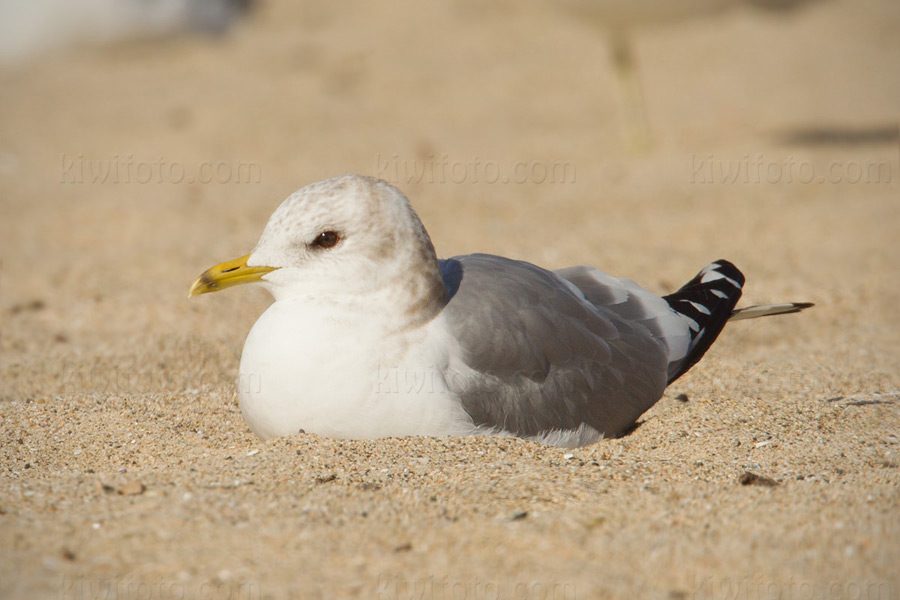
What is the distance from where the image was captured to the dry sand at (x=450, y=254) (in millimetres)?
2238

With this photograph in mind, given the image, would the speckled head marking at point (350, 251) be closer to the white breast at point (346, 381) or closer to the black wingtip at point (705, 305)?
the white breast at point (346, 381)

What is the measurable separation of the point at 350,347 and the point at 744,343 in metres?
2.43

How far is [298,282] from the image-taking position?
303 centimetres

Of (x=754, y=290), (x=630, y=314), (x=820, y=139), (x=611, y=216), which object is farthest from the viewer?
(x=820, y=139)

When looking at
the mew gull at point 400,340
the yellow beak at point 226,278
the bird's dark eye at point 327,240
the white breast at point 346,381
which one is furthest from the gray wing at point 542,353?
the yellow beak at point 226,278

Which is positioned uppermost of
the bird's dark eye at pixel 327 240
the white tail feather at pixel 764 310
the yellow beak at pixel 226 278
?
the bird's dark eye at pixel 327 240

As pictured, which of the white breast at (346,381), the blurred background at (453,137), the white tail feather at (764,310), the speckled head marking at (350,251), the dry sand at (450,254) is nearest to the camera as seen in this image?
the dry sand at (450,254)

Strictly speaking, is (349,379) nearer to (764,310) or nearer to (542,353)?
(542,353)

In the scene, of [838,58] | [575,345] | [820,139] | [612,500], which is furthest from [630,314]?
[838,58]

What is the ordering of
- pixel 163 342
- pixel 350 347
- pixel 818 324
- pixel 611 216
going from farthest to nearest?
pixel 611 216
pixel 818 324
pixel 163 342
pixel 350 347

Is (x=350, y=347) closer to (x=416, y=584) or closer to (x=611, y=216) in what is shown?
(x=416, y=584)

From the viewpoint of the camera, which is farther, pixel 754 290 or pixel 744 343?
pixel 754 290

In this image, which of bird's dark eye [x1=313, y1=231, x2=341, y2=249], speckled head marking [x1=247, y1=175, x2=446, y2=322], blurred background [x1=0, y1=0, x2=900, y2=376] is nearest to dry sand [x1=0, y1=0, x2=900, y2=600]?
blurred background [x1=0, y1=0, x2=900, y2=376]

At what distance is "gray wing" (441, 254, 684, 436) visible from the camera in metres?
3.00
